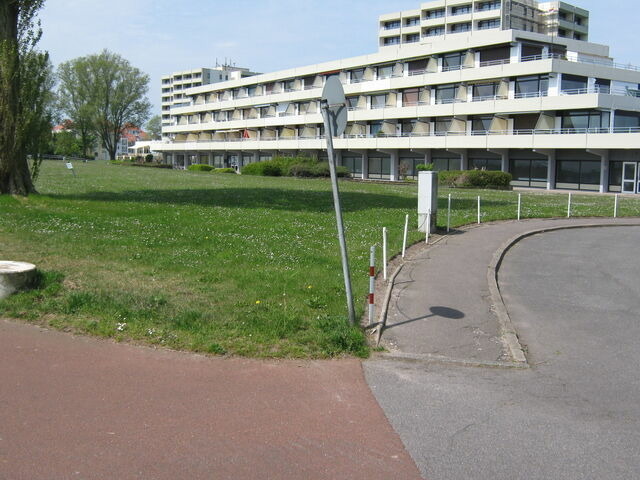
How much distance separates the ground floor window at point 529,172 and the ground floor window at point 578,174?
3.86 ft

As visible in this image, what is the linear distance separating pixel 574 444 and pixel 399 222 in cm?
1377

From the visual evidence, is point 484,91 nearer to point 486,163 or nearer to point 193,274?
point 486,163

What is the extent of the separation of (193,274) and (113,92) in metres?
97.8

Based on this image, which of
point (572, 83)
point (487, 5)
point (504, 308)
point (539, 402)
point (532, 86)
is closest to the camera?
point (539, 402)

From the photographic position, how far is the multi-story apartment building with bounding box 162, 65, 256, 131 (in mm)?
148500

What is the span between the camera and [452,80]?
57969 millimetres

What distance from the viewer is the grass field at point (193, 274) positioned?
7402mm

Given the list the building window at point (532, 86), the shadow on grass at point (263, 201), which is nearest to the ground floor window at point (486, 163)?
the building window at point (532, 86)

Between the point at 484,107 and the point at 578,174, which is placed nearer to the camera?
the point at 578,174

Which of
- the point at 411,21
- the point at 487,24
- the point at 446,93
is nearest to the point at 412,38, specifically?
the point at 411,21

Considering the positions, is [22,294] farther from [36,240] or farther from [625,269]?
[625,269]

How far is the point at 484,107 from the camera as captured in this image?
54.0 meters

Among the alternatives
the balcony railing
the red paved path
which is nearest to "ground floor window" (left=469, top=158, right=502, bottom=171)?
the balcony railing

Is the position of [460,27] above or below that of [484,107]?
above
